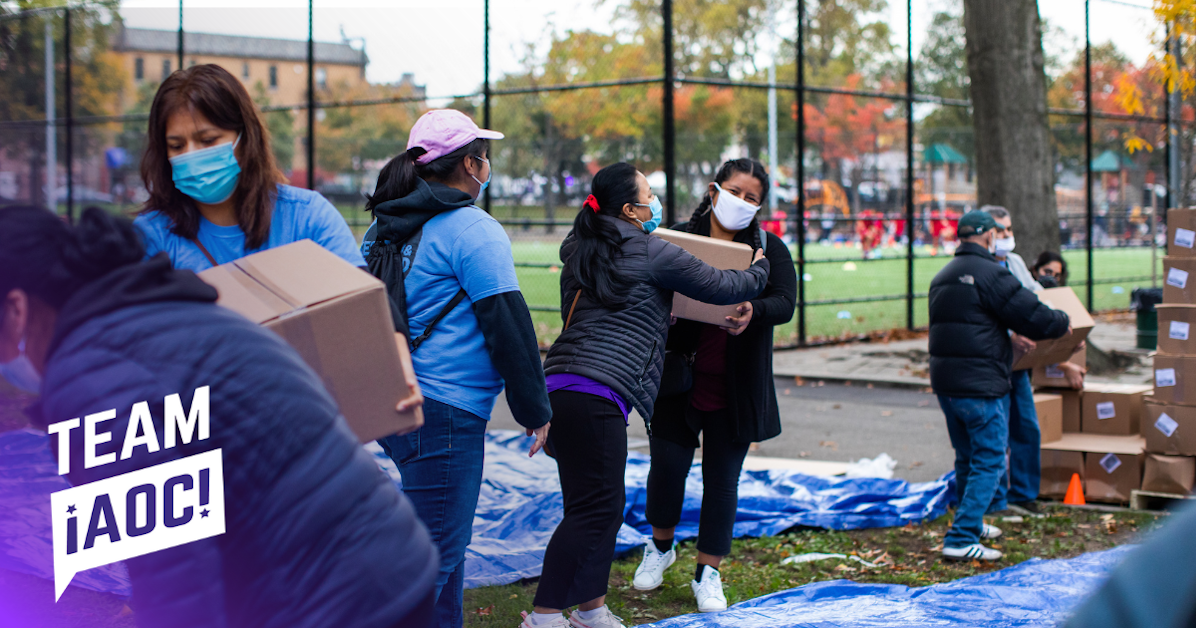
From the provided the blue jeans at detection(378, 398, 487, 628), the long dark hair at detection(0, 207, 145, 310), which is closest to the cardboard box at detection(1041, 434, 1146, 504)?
the blue jeans at detection(378, 398, 487, 628)

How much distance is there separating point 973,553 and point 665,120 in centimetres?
645

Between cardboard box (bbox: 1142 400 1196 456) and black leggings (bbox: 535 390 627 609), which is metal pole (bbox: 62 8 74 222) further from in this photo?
cardboard box (bbox: 1142 400 1196 456)

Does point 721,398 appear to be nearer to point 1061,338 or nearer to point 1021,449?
point 1021,449

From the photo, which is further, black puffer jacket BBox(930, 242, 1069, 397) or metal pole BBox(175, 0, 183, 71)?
metal pole BBox(175, 0, 183, 71)

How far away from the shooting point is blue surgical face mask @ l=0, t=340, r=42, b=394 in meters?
1.50

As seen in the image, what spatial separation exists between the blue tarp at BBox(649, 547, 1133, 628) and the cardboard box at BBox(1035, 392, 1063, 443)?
181cm

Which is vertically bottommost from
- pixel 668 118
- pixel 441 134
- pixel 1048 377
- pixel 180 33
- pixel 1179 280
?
pixel 1048 377

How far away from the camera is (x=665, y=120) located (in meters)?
10.3

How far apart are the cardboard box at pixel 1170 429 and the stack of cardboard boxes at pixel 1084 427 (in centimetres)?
10

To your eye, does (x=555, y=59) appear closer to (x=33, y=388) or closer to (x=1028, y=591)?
(x=1028, y=591)

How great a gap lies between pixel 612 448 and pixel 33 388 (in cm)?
213

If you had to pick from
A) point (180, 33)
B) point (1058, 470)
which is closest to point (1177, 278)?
point (1058, 470)

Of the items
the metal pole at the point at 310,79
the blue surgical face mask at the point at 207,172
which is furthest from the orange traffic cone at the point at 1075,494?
the metal pole at the point at 310,79

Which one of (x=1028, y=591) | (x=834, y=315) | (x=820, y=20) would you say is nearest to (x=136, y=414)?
(x=1028, y=591)
